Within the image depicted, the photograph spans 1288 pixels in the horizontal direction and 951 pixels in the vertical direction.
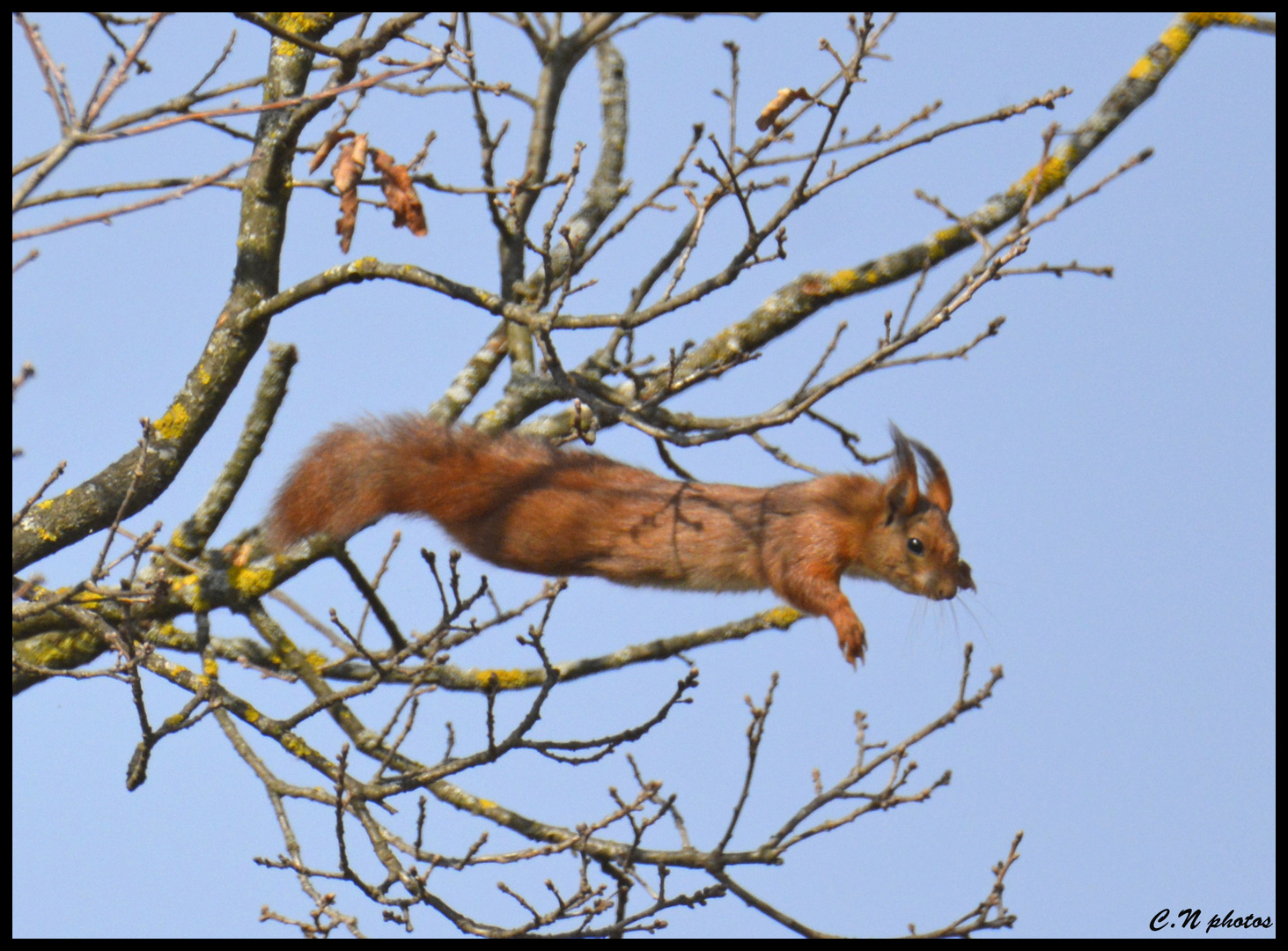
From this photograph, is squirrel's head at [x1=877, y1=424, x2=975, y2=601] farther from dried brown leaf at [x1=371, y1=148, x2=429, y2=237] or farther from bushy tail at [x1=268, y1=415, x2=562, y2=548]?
dried brown leaf at [x1=371, y1=148, x2=429, y2=237]

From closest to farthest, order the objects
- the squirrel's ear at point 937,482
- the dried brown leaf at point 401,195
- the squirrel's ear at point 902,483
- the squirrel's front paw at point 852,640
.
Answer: the dried brown leaf at point 401,195 → the squirrel's front paw at point 852,640 → the squirrel's ear at point 902,483 → the squirrel's ear at point 937,482

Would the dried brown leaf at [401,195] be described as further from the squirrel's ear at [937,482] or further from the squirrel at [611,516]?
the squirrel's ear at [937,482]

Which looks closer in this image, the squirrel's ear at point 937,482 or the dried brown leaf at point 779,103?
the dried brown leaf at point 779,103

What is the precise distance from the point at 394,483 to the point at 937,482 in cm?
258

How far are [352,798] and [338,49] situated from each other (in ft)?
8.29

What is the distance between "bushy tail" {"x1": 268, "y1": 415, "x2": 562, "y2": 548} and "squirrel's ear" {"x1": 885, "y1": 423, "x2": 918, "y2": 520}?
1.67 meters

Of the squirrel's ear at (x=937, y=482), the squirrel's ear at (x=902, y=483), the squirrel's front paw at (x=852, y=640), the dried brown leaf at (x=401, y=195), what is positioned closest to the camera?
the dried brown leaf at (x=401, y=195)

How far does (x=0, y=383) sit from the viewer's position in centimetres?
364

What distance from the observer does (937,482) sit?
6.08m

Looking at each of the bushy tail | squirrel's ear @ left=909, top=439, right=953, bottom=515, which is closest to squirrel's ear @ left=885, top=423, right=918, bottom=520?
squirrel's ear @ left=909, top=439, right=953, bottom=515

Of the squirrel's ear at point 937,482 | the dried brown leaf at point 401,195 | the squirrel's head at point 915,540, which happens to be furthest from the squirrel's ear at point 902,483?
the dried brown leaf at point 401,195

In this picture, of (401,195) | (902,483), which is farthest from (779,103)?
(902,483)

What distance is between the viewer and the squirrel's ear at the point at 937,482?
239 inches

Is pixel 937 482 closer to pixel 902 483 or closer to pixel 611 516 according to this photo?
pixel 902 483
